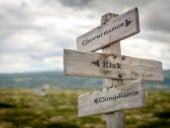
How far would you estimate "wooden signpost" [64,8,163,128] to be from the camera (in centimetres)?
584

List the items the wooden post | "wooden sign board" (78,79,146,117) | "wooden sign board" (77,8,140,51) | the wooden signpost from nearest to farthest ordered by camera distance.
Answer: "wooden sign board" (78,79,146,117) < the wooden signpost < "wooden sign board" (77,8,140,51) < the wooden post

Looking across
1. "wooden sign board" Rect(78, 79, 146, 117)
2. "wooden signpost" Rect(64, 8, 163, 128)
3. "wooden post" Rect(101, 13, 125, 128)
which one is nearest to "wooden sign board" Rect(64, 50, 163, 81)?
"wooden signpost" Rect(64, 8, 163, 128)

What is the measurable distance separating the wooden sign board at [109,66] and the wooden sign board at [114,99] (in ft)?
1.30

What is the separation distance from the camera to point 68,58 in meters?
5.85

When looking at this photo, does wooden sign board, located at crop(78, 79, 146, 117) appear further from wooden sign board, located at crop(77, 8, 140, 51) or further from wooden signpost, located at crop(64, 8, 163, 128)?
wooden sign board, located at crop(77, 8, 140, 51)

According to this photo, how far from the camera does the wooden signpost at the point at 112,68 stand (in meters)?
5.84

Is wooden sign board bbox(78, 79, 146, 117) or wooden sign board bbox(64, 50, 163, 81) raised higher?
wooden sign board bbox(64, 50, 163, 81)

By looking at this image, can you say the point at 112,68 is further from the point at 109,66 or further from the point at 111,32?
the point at 111,32

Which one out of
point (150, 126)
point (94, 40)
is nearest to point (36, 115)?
point (150, 126)

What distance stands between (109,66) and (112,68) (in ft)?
0.26

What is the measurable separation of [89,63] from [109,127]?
1318 millimetres

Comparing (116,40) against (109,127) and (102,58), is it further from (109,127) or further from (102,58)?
(109,127)

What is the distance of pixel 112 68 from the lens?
634 cm

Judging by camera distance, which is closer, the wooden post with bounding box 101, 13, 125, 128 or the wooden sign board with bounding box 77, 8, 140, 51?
the wooden sign board with bounding box 77, 8, 140, 51
